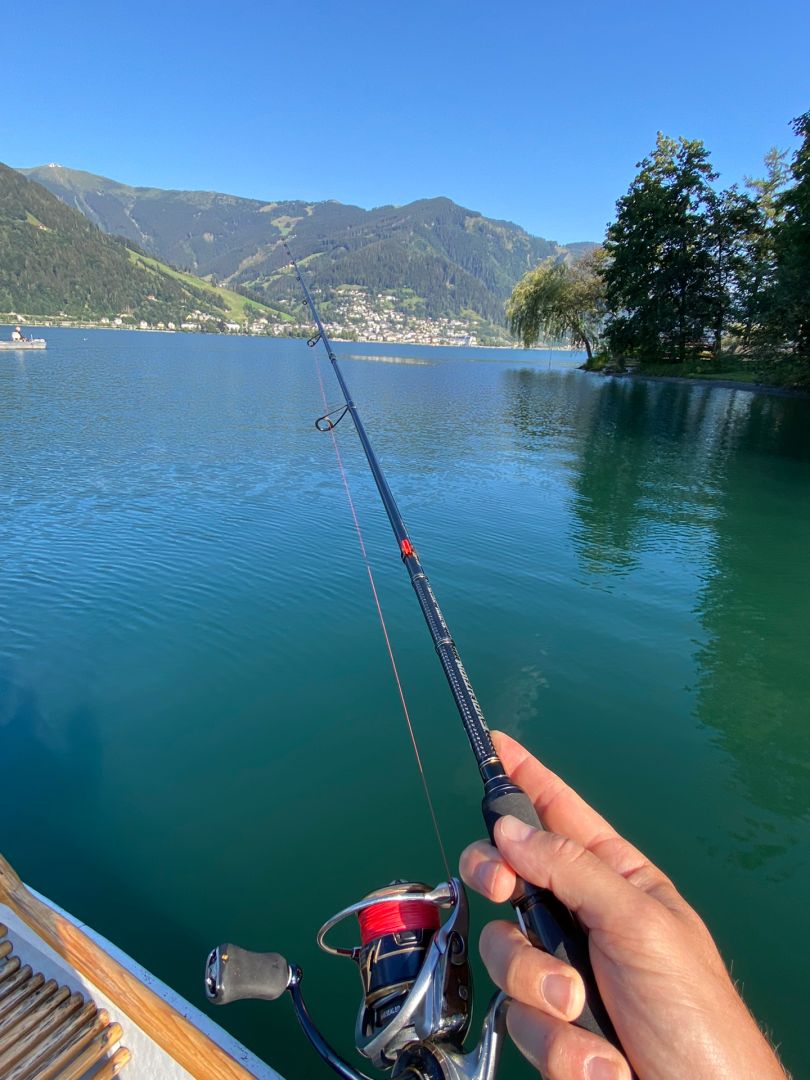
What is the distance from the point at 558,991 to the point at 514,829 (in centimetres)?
40

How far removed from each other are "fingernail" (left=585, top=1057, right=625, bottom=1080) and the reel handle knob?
4.08 ft

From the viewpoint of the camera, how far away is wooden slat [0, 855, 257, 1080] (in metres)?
2.46

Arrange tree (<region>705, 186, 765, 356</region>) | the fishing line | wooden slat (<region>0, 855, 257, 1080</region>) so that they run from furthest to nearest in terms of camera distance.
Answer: tree (<region>705, 186, 765, 356</region>)
the fishing line
wooden slat (<region>0, 855, 257, 1080</region>)

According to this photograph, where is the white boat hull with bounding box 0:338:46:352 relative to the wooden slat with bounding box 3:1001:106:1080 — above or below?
above

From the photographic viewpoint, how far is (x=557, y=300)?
2499 inches

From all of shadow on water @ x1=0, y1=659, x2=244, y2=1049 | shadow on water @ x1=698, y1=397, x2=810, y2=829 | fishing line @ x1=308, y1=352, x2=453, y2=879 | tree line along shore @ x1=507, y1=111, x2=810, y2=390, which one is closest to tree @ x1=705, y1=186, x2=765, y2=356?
tree line along shore @ x1=507, y1=111, x2=810, y2=390

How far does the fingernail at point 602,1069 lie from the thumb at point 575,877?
0.27 meters

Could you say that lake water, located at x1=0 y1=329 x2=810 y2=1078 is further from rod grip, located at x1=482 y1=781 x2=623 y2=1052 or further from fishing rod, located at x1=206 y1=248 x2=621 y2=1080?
rod grip, located at x1=482 y1=781 x2=623 y2=1052

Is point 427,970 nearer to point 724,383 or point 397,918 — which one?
point 397,918

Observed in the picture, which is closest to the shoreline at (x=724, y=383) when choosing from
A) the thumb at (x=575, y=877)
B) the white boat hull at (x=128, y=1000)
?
the thumb at (x=575, y=877)

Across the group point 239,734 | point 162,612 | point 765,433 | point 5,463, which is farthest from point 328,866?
point 765,433

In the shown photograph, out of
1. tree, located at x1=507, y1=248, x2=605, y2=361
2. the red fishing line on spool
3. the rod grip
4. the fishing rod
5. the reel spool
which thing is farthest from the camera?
tree, located at x1=507, y1=248, x2=605, y2=361

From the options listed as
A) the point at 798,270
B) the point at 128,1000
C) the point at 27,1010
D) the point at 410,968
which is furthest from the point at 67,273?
Answer: the point at 410,968

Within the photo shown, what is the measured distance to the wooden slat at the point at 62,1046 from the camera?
2520 mm
